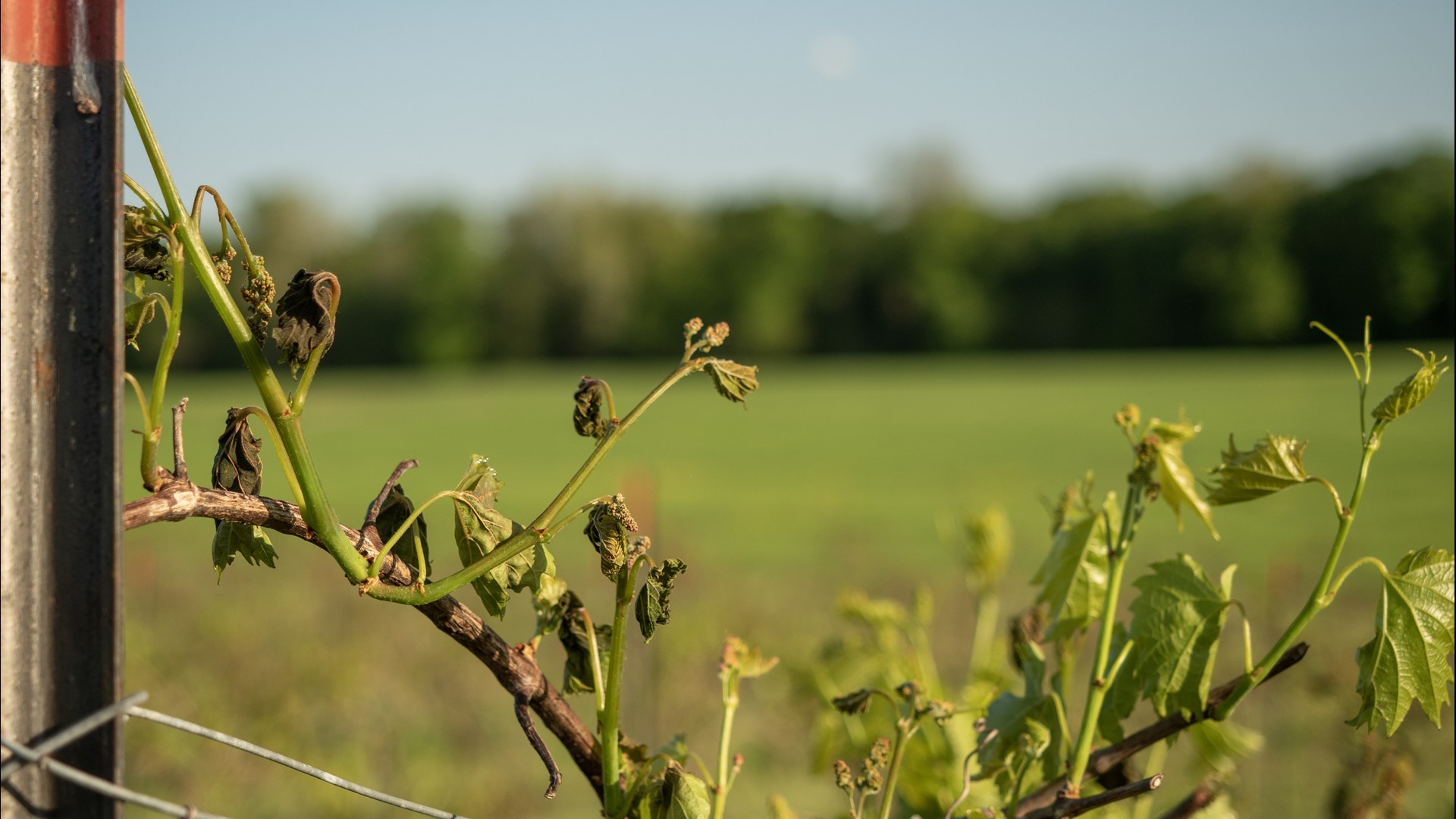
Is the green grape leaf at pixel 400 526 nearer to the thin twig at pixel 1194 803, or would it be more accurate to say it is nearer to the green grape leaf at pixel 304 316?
the green grape leaf at pixel 304 316

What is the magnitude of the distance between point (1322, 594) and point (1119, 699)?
0.38ft

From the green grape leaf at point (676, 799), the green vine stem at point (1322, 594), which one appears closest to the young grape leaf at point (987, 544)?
the green vine stem at point (1322, 594)

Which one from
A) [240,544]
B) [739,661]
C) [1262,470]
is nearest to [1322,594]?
[1262,470]

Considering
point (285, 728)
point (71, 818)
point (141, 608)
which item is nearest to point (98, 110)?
point (71, 818)

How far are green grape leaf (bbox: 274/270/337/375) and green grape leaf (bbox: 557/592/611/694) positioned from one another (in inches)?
6.1

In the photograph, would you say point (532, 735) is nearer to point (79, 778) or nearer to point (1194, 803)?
point (79, 778)

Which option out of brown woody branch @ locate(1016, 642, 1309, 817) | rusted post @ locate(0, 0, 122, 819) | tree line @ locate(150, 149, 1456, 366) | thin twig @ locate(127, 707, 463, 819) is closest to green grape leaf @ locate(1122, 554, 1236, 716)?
brown woody branch @ locate(1016, 642, 1309, 817)

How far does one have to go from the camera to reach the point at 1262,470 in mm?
501

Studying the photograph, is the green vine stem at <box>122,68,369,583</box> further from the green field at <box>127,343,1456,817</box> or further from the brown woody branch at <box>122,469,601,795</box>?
the green field at <box>127,343,1456,817</box>

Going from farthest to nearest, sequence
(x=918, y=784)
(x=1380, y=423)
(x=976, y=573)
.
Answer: (x=976, y=573) → (x=918, y=784) → (x=1380, y=423)

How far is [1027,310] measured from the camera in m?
31.8

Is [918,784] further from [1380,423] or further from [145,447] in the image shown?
[145,447]

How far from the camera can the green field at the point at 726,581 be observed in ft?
10.0

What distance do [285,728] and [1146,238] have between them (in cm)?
2904
